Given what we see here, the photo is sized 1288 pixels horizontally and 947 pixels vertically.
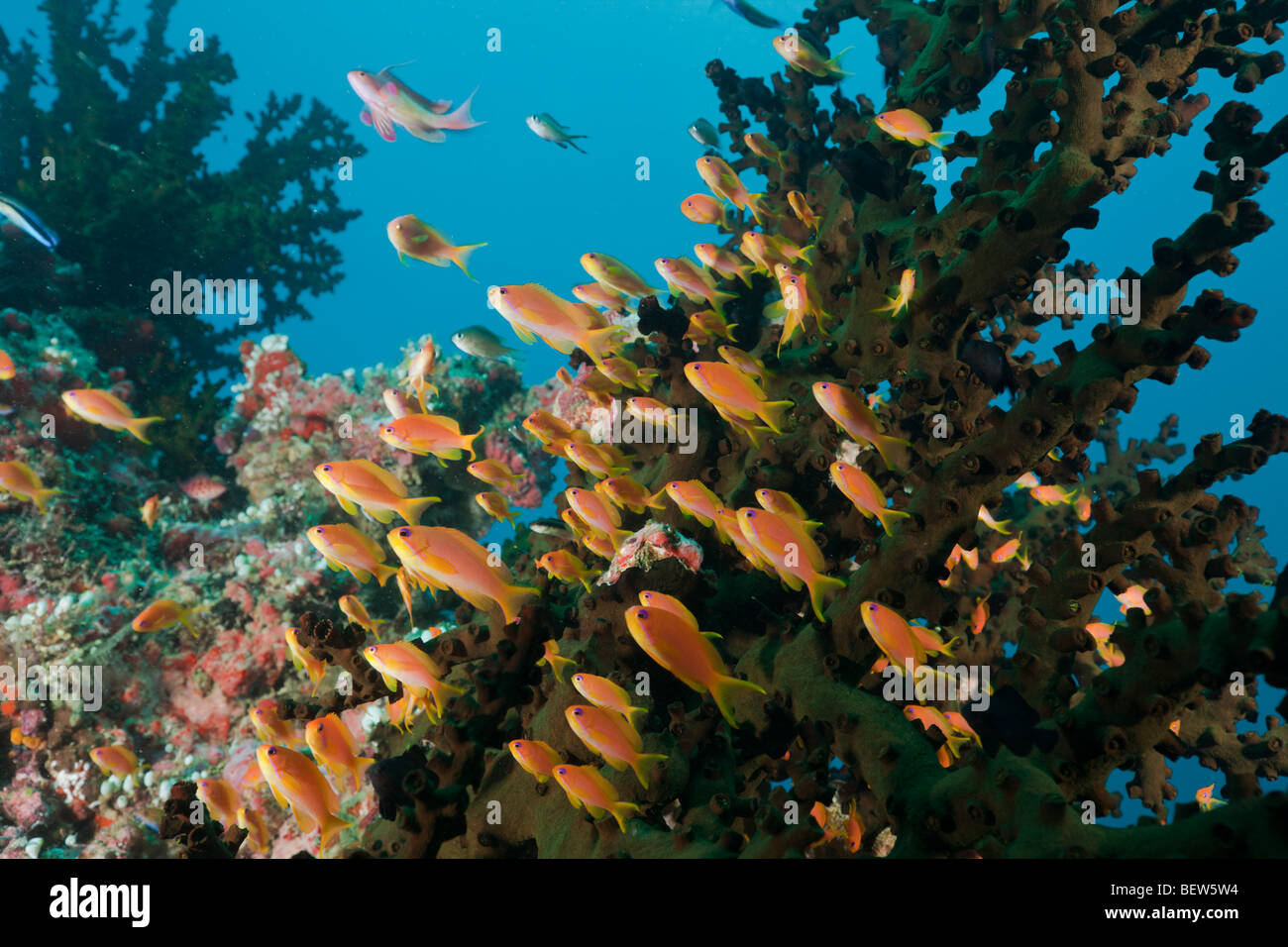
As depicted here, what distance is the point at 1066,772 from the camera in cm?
233

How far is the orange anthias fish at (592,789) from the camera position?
267 cm

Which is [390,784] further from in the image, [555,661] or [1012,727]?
[1012,727]

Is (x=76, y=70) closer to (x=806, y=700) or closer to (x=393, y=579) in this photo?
(x=393, y=579)

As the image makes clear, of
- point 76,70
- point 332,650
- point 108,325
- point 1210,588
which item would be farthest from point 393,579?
point 76,70

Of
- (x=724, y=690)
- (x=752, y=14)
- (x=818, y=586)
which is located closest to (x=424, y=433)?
(x=724, y=690)

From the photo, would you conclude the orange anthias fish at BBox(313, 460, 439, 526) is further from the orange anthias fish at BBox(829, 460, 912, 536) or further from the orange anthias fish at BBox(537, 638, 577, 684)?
the orange anthias fish at BBox(829, 460, 912, 536)

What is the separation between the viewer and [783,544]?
3.15m

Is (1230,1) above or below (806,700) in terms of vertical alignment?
above

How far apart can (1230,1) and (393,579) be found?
28.0 feet

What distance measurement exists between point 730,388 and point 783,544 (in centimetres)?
110

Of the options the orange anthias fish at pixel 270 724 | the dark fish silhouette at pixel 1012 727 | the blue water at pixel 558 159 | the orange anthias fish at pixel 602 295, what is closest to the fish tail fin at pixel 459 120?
the orange anthias fish at pixel 602 295

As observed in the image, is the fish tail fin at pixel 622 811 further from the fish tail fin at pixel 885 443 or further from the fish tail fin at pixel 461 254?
the fish tail fin at pixel 461 254

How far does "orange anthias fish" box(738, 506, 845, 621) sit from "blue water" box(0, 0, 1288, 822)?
41373mm

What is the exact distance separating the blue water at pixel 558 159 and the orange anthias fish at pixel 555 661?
133ft
